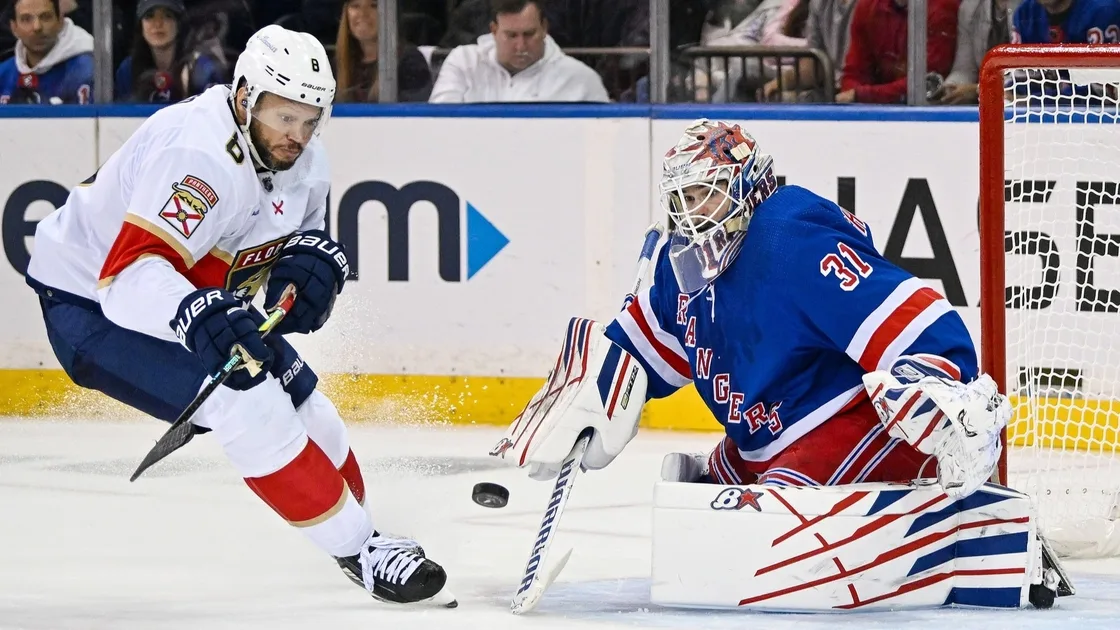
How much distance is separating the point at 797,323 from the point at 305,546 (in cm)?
123

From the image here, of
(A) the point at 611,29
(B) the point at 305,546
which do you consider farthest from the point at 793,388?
(A) the point at 611,29

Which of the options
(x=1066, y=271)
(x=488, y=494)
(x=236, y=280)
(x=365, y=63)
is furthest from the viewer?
(x=365, y=63)

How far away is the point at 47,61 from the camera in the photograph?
5465 mm

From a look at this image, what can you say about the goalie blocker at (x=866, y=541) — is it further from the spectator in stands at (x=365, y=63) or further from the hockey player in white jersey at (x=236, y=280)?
the spectator in stands at (x=365, y=63)

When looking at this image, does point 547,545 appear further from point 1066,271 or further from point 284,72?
point 1066,271

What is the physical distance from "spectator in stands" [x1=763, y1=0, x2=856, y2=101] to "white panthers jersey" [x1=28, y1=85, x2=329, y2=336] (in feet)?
6.98

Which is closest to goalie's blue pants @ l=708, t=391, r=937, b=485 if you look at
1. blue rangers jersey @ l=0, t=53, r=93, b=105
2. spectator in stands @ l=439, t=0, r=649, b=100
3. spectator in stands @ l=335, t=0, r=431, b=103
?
spectator in stands @ l=439, t=0, r=649, b=100

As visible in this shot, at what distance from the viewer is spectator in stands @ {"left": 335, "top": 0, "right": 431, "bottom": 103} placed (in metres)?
5.22

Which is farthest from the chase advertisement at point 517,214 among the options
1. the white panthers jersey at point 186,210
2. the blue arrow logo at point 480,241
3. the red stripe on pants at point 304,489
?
the red stripe on pants at point 304,489

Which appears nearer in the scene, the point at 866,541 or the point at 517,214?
the point at 866,541

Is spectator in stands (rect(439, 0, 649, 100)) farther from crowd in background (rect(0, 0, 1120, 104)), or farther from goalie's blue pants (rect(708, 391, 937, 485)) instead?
goalie's blue pants (rect(708, 391, 937, 485))

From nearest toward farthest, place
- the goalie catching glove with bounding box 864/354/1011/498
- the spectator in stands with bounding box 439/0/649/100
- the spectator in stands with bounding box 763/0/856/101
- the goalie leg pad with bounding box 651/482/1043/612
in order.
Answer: the goalie catching glove with bounding box 864/354/1011/498, the goalie leg pad with bounding box 651/482/1043/612, the spectator in stands with bounding box 763/0/856/101, the spectator in stands with bounding box 439/0/649/100

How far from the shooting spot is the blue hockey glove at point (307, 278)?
301 centimetres

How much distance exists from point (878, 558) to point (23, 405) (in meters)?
3.45
